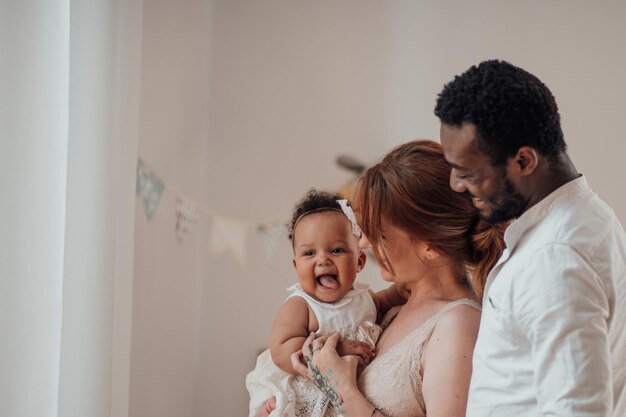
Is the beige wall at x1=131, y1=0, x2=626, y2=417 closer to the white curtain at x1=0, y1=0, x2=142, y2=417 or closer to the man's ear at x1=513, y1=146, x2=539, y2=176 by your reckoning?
the white curtain at x1=0, y1=0, x2=142, y2=417

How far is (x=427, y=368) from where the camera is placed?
1.29 m

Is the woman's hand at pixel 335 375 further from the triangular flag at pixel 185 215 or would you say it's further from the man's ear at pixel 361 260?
the triangular flag at pixel 185 215

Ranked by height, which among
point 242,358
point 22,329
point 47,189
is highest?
point 47,189

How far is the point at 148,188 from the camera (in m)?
2.29

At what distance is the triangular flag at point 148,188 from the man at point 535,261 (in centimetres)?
140

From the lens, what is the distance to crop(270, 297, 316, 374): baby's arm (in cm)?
157

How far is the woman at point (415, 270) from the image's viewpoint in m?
1.34

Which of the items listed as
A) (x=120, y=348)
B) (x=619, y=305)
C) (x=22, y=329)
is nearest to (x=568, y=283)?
(x=619, y=305)

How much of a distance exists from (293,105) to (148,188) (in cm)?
108

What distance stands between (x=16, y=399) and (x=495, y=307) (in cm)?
100

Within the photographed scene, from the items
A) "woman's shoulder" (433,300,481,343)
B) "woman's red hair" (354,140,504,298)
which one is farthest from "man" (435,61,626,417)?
"woman's red hair" (354,140,504,298)

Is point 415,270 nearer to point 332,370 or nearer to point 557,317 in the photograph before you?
point 332,370

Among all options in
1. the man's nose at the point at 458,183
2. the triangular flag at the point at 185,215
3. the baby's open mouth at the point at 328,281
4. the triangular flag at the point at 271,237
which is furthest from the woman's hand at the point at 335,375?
the triangular flag at the point at 271,237

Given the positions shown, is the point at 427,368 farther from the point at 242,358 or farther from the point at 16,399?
the point at 242,358
